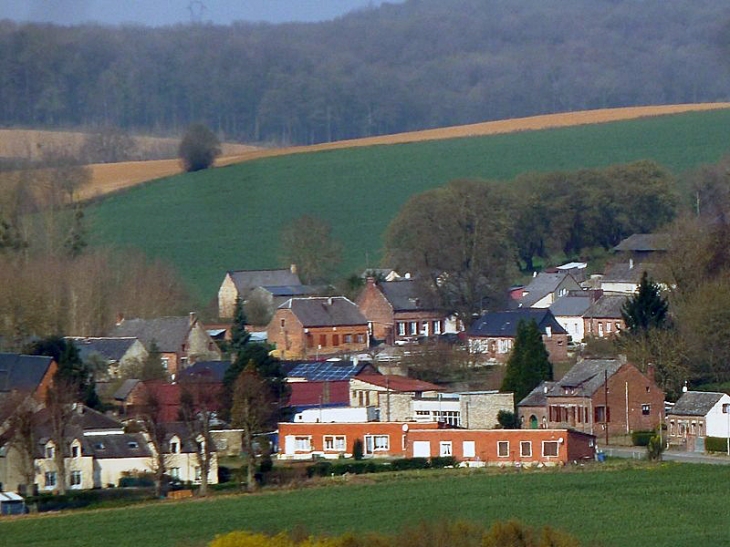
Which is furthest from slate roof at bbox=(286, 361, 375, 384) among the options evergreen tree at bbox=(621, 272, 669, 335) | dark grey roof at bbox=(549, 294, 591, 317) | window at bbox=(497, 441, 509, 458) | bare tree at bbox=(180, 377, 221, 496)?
dark grey roof at bbox=(549, 294, 591, 317)

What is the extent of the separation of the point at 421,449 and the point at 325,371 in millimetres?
9183

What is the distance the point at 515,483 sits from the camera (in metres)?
30.4

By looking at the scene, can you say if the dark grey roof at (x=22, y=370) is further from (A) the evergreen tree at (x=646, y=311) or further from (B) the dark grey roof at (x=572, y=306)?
(B) the dark grey roof at (x=572, y=306)

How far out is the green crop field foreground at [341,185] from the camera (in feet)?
245

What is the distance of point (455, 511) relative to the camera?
25953mm

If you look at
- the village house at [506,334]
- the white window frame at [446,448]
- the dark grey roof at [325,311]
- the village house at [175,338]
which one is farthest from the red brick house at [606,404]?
the dark grey roof at [325,311]

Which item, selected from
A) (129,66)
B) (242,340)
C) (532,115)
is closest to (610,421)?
(242,340)

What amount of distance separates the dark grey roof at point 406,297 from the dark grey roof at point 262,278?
641 centimetres

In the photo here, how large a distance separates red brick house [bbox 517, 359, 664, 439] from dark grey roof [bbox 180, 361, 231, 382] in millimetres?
8881

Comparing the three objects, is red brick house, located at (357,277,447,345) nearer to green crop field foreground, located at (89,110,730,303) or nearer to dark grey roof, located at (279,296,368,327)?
dark grey roof, located at (279,296,368,327)

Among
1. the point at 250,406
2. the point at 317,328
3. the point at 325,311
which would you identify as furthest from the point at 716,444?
the point at 325,311

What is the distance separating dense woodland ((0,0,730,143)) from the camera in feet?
204

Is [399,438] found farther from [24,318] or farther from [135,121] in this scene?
[135,121]

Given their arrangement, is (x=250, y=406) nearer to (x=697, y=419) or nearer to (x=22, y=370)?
(x=22, y=370)
